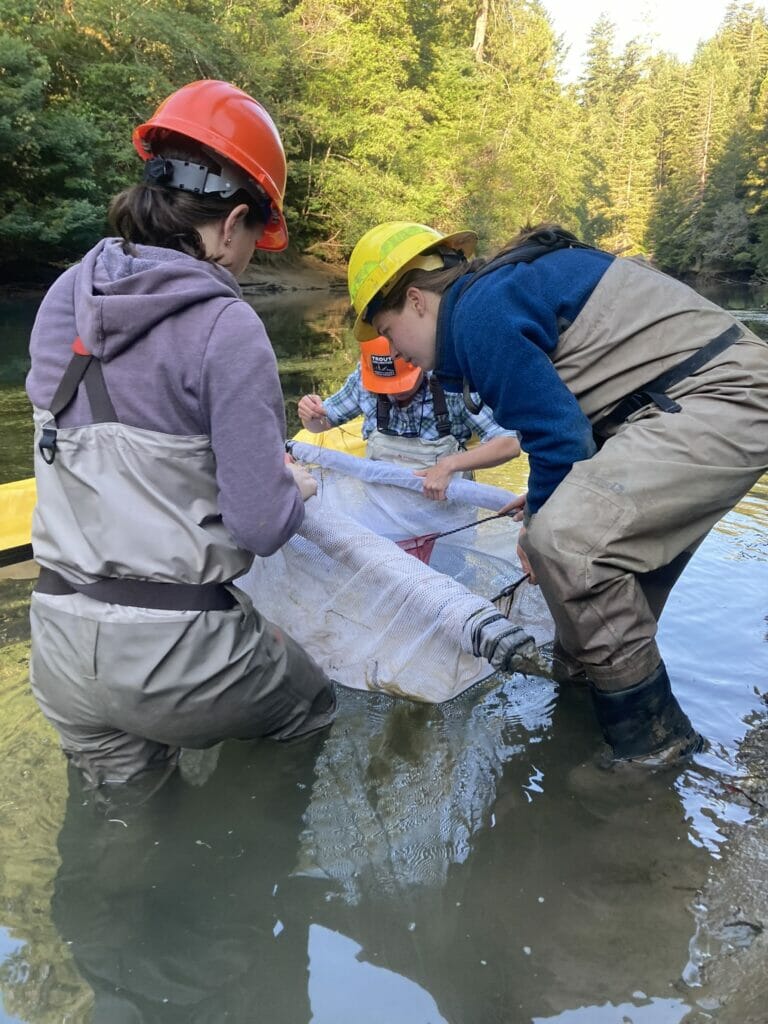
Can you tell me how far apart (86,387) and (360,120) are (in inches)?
1207

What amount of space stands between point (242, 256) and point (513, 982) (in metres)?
1.94

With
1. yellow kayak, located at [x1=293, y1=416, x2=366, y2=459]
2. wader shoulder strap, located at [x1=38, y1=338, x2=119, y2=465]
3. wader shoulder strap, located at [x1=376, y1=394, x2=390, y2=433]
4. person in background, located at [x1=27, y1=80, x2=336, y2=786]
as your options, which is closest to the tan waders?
person in background, located at [x1=27, y1=80, x2=336, y2=786]

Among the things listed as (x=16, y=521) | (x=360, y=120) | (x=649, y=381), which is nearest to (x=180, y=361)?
(x=649, y=381)

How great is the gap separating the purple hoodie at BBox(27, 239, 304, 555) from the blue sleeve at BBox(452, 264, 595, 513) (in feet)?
2.10

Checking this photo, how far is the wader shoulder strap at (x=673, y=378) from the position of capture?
94.2 inches

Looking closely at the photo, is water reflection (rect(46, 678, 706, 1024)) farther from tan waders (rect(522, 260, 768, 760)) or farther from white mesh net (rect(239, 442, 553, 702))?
tan waders (rect(522, 260, 768, 760))

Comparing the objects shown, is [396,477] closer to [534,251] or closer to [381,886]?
[534,251]

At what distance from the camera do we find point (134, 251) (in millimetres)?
2027

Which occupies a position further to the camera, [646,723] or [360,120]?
[360,120]

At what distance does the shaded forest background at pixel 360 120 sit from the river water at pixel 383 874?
63.0 ft

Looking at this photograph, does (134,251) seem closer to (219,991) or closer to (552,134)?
(219,991)

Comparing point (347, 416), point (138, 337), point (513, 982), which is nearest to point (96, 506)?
point (138, 337)

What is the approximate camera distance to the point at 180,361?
1917 millimetres

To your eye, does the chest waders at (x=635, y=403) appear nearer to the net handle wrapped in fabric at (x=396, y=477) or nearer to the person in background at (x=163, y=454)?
the person in background at (x=163, y=454)
